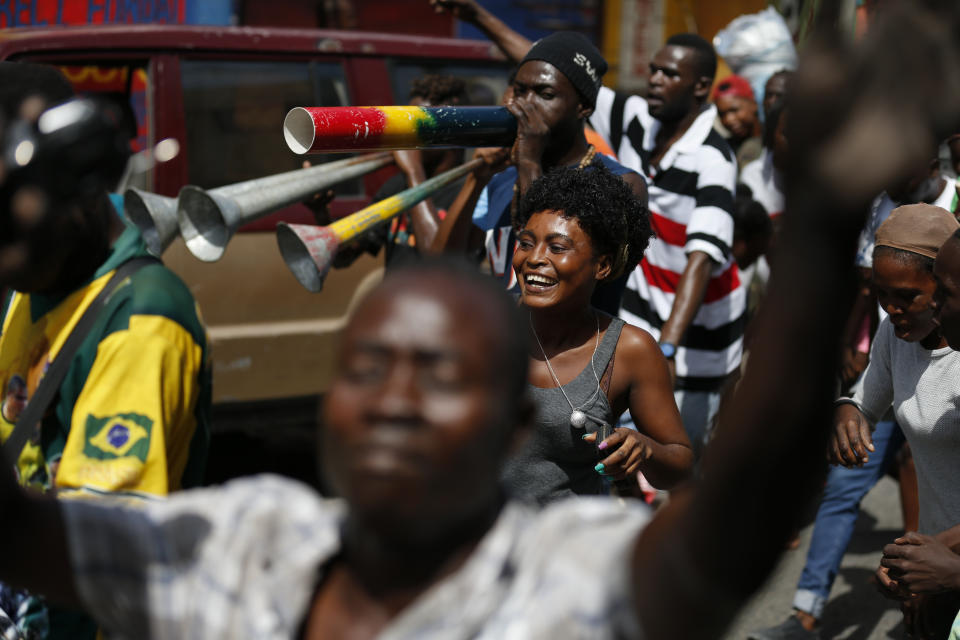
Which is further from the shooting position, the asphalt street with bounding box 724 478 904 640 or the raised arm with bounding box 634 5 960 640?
the asphalt street with bounding box 724 478 904 640

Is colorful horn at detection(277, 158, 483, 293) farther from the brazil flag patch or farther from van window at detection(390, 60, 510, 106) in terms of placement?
the brazil flag patch

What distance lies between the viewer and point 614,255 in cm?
298

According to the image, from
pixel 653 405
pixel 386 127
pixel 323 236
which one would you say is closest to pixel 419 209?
pixel 323 236

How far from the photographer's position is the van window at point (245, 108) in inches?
203

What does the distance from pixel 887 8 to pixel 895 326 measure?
2145 millimetres

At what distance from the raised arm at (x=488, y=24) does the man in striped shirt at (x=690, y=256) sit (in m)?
0.64

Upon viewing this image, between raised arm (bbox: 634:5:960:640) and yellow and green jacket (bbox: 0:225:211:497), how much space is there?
38.0 inches

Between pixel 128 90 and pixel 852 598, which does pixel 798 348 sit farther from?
pixel 128 90

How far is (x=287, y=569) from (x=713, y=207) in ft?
10.5

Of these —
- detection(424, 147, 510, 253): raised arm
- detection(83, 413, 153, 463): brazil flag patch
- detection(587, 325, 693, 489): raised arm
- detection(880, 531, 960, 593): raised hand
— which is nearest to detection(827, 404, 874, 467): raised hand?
detection(880, 531, 960, 593): raised hand

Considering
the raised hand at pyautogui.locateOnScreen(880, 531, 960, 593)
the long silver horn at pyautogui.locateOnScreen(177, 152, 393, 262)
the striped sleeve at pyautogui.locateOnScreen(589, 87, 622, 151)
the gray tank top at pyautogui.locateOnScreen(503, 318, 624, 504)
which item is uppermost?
the striped sleeve at pyautogui.locateOnScreen(589, 87, 622, 151)

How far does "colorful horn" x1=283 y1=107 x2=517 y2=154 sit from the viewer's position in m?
3.05

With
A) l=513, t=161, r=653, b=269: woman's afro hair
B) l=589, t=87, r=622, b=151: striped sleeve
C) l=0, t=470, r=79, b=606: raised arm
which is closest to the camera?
l=0, t=470, r=79, b=606: raised arm

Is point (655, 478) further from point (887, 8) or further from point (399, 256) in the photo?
point (399, 256)
